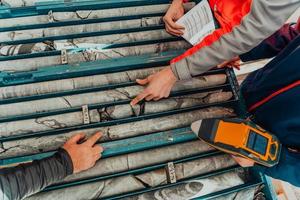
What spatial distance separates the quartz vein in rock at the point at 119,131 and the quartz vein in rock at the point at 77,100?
0.14m

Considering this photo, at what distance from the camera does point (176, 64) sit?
152 cm

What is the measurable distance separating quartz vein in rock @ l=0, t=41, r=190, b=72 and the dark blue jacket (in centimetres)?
55

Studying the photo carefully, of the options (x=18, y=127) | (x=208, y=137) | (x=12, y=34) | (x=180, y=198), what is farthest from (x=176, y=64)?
(x=12, y=34)

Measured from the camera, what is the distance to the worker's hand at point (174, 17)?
73.2 inches

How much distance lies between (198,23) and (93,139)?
0.85 meters

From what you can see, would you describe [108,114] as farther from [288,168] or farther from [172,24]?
[288,168]

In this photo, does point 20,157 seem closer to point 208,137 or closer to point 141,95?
point 141,95

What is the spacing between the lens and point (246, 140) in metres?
1.36

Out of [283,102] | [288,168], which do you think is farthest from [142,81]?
[288,168]

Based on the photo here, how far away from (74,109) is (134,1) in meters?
0.77

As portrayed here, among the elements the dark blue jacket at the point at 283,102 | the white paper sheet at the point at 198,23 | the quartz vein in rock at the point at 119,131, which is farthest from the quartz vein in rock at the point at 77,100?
the dark blue jacket at the point at 283,102

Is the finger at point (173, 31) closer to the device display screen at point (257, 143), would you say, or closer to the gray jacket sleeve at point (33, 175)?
the device display screen at point (257, 143)

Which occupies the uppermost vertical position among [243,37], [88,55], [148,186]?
[88,55]

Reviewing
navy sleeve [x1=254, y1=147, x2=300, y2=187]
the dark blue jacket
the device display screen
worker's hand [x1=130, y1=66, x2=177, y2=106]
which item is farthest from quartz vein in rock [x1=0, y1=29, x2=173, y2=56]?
navy sleeve [x1=254, y1=147, x2=300, y2=187]
